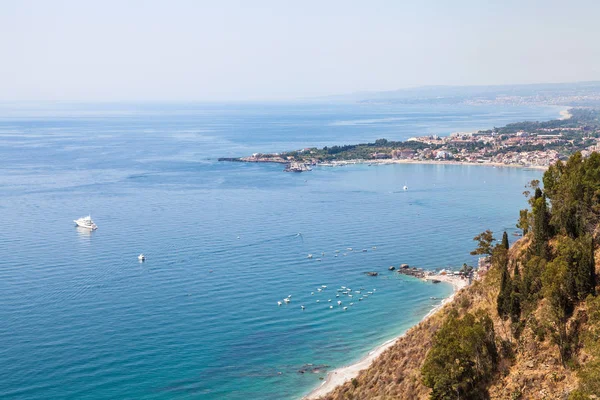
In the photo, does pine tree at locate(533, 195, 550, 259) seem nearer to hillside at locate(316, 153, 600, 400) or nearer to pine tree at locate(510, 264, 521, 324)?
hillside at locate(316, 153, 600, 400)

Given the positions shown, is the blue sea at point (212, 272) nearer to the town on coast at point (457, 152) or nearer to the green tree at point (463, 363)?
the green tree at point (463, 363)

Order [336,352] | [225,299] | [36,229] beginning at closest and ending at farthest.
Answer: [336,352], [225,299], [36,229]

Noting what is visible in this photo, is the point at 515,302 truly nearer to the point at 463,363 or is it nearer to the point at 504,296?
the point at 504,296

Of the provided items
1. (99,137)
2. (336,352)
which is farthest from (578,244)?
(99,137)

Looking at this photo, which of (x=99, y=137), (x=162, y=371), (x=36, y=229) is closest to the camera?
(x=162, y=371)

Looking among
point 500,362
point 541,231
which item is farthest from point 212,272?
point 500,362

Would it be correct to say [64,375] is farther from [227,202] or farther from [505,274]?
[227,202]
